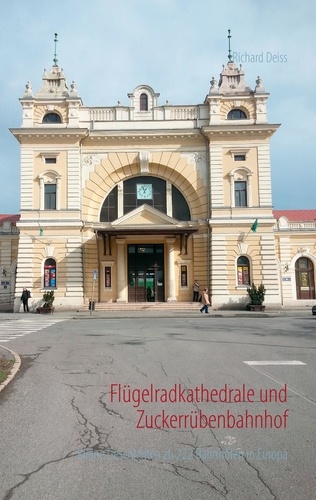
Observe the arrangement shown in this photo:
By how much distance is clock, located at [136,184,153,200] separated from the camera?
33781mm

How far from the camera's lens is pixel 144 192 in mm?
33844

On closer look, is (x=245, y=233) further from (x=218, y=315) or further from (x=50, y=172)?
Answer: (x=50, y=172)

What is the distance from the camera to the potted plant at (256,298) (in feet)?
97.2

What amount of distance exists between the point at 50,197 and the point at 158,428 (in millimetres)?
28888

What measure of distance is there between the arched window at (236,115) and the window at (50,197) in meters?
14.3


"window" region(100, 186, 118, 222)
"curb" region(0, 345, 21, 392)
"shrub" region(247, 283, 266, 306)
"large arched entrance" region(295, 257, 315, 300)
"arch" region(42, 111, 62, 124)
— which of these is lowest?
"curb" region(0, 345, 21, 392)

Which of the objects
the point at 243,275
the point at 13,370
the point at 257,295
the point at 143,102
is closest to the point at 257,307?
the point at 257,295

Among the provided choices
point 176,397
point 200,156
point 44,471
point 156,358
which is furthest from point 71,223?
point 44,471

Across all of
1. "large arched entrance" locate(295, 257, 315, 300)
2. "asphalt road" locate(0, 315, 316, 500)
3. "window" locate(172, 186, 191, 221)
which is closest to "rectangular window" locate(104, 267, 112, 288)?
"window" locate(172, 186, 191, 221)

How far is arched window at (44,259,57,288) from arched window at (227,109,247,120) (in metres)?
17.2

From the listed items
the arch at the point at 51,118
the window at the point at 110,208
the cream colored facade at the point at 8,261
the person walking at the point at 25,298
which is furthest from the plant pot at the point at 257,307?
the cream colored facade at the point at 8,261

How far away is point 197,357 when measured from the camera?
35.1 ft

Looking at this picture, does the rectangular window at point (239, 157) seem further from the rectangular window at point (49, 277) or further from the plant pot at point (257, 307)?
the rectangular window at point (49, 277)

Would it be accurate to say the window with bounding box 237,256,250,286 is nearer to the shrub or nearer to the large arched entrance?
the shrub
